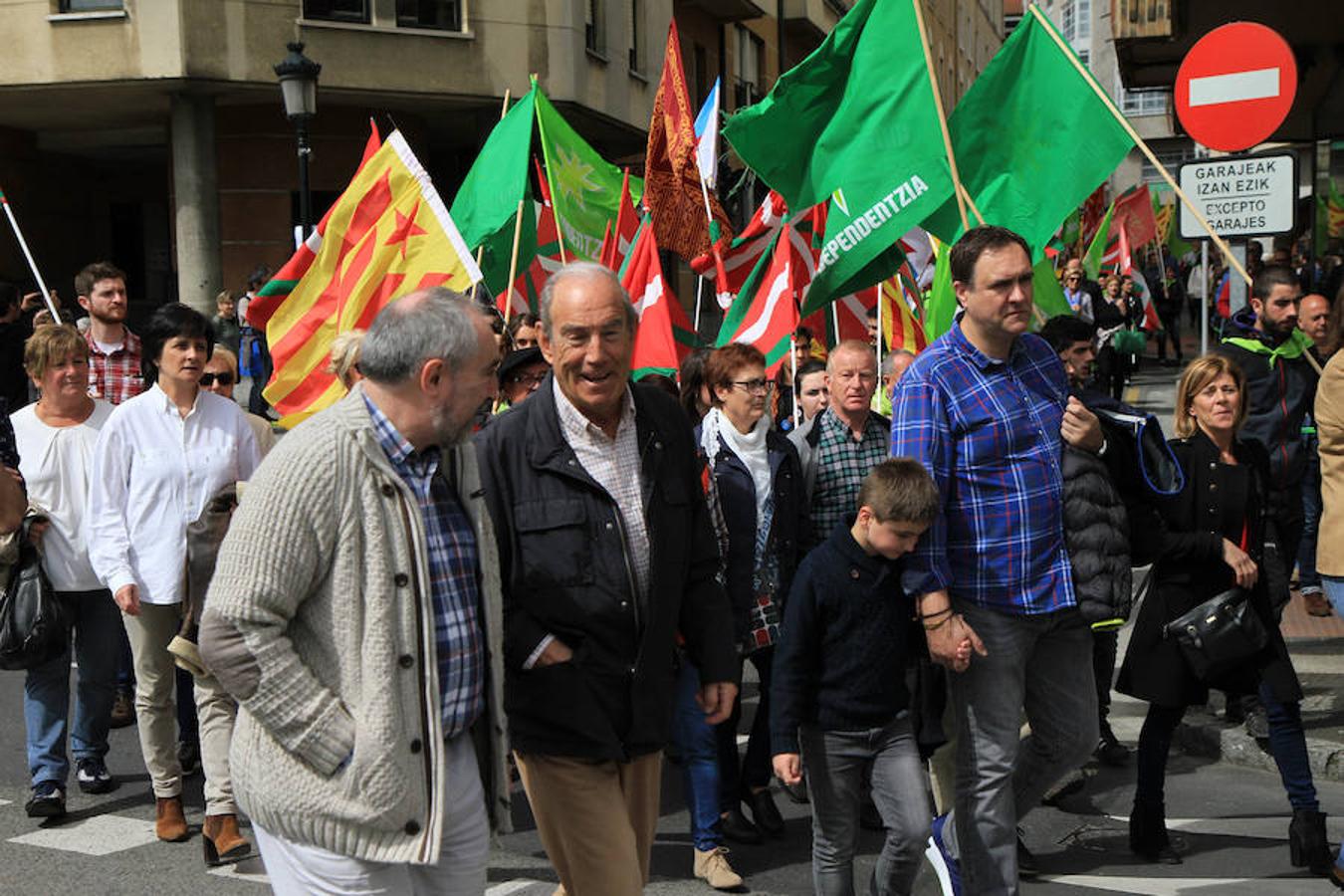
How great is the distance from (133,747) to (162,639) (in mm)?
1538

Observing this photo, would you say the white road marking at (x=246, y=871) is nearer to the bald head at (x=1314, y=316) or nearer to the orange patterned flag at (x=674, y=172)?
the orange patterned flag at (x=674, y=172)

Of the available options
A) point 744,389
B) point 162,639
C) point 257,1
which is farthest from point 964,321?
point 257,1

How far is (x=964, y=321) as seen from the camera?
4.54 meters

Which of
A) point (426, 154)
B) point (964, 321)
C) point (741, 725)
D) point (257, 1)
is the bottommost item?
point (741, 725)

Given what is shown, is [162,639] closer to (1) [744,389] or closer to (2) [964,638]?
(1) [744,389]

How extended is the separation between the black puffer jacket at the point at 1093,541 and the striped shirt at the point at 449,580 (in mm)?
2043

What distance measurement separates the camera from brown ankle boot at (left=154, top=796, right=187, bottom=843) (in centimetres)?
596

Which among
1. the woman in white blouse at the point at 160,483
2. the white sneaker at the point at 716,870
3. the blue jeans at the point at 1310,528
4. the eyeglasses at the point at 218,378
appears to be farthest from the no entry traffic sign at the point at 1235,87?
the woman in white blouse at the point at 160,483

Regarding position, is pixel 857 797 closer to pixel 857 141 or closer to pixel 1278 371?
pixel 857 141

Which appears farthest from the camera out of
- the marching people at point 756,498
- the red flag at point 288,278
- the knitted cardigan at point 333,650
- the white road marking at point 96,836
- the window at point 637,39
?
the window at point 637,39

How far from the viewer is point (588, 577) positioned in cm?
360

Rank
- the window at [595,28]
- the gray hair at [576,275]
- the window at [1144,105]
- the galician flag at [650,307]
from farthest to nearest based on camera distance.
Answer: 1. the window at [1144,105]
2. the window at [595,28]
3. the galician flag at [650,307]
4. the gray hair at [576,275]

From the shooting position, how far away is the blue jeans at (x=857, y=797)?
4.46 metres

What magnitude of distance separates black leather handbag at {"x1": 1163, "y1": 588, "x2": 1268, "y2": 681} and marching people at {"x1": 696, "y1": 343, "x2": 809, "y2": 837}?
1.45 meters
